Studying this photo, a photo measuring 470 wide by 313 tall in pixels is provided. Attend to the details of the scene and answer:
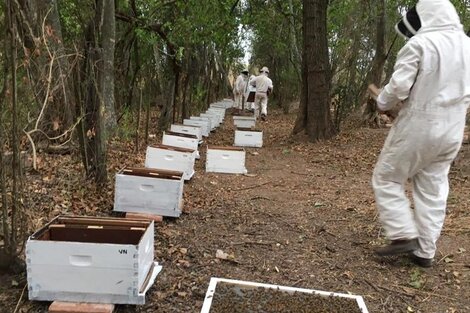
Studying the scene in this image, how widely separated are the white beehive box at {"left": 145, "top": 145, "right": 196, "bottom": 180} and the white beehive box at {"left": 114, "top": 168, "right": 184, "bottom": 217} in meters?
1.49

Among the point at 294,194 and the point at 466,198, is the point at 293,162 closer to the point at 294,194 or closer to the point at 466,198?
the point at 294,194

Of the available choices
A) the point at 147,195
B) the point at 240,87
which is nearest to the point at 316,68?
the point at 147,195

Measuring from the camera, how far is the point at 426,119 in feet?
10.4

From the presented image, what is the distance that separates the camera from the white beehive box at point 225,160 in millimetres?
6598

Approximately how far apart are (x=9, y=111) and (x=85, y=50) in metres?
1.72

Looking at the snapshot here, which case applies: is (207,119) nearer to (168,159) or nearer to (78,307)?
(168,159)

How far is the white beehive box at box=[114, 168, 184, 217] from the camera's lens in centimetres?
402

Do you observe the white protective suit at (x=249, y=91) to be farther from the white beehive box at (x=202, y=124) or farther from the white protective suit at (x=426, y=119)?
the white protective suit at (x=426, y=119)

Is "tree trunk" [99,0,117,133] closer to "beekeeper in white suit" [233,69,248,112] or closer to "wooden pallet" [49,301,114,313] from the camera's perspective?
"wooden pallet" [49,301,114,313]

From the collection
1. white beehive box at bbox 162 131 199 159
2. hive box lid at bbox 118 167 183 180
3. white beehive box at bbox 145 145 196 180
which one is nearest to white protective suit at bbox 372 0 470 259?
hive box lid at bbox 118 167 183 180

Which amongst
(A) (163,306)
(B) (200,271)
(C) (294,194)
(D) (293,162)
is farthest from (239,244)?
(D) (293,162)

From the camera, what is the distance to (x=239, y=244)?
3.75m

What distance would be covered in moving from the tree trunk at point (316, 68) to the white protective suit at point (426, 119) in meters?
5.72

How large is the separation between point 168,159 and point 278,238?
7.12 feet
